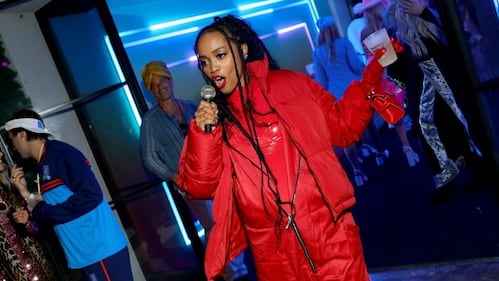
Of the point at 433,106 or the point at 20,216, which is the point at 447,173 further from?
the point at 20,216

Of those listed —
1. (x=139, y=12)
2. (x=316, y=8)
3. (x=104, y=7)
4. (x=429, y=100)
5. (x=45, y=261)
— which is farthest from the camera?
(x=316, y=8)

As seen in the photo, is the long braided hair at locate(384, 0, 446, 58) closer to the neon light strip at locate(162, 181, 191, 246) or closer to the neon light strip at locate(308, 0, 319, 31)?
the neon light strip at locate(162, 181, 191, 246)

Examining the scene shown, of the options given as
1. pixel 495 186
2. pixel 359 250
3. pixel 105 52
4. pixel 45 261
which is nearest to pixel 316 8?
pixel 105 52

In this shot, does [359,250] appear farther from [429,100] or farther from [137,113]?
[137,113]

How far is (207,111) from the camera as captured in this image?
2023mm

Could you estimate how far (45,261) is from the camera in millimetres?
3953

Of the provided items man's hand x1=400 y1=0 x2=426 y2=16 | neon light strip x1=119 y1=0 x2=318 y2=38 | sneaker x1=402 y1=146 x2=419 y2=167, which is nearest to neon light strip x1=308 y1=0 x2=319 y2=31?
neon light strip x1=119 y1=0 x2=318 y2=38

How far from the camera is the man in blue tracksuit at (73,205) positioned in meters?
3.31

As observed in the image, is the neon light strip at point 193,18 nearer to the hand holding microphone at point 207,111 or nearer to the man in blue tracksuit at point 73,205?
the man in blue tracksuit at point 73,205

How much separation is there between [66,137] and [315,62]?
370 centimetres

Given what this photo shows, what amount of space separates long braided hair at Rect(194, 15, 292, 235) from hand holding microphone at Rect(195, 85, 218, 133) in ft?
0.55

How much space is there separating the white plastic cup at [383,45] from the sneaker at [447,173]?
8.88ft

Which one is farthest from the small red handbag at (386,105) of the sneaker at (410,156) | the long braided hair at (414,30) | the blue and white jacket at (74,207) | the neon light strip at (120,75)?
the sneaker at (410,156)

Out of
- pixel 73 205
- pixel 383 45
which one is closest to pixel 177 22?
pixel 73 205
